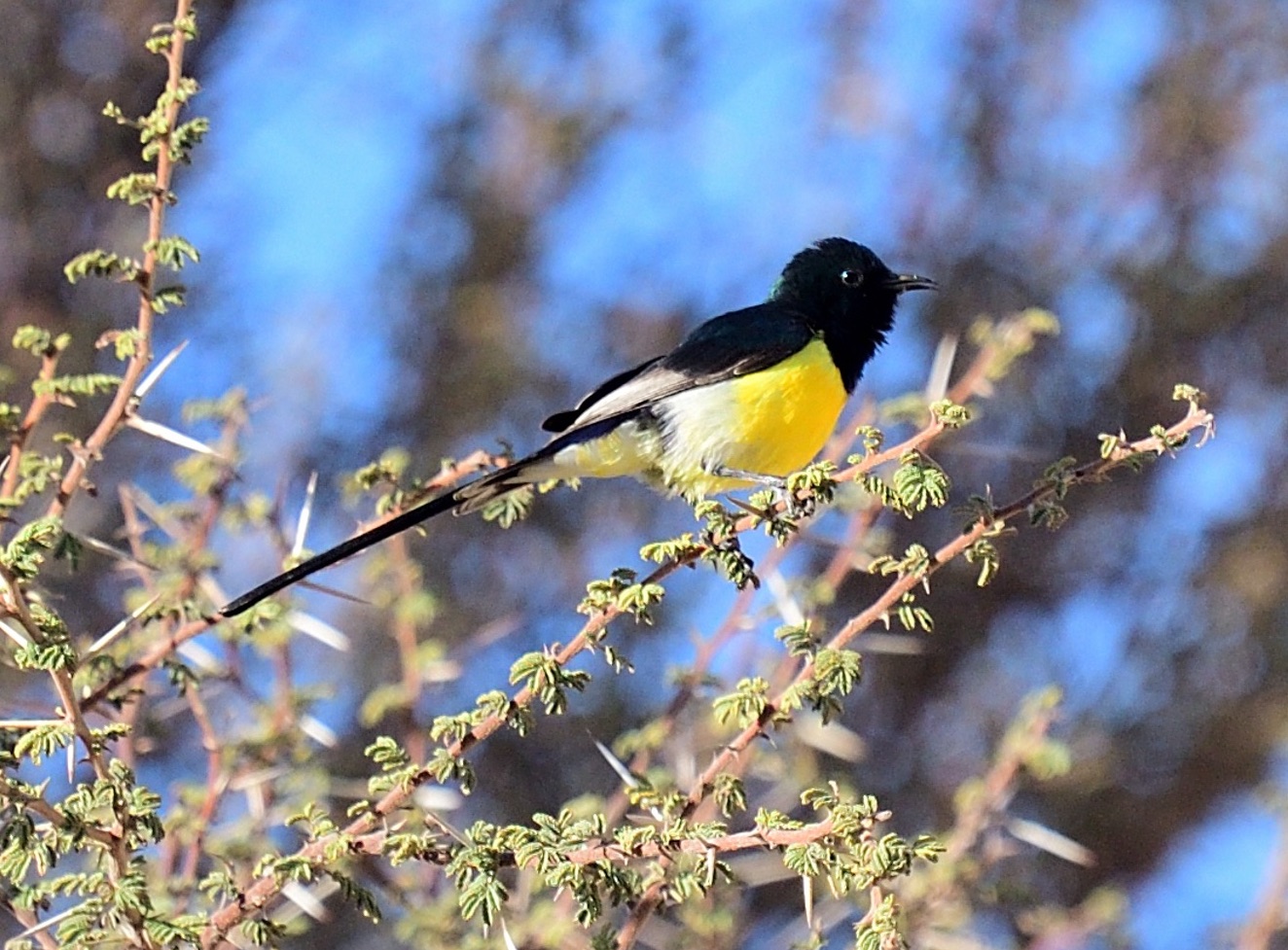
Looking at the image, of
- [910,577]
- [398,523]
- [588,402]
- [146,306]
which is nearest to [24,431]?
[146,306]

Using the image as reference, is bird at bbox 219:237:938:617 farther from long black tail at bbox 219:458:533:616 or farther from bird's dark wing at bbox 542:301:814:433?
long black tail at bbox 219:458:533:616

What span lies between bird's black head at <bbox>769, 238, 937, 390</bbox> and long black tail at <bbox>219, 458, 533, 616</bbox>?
4.04 feet

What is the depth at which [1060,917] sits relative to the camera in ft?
11.1

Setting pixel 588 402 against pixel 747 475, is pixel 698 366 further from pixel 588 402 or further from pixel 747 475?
pixel 747 475

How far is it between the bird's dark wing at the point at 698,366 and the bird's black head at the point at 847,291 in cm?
16

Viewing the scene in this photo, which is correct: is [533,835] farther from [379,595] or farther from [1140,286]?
[1140,286]

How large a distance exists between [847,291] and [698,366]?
612mm

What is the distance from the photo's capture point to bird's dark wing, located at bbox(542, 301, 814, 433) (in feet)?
13.3

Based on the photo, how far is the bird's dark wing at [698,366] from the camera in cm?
405

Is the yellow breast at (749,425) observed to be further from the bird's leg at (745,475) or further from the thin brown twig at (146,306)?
the thin brown twig at (146,306)

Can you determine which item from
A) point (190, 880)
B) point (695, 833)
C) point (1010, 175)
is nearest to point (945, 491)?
point (695, 833)

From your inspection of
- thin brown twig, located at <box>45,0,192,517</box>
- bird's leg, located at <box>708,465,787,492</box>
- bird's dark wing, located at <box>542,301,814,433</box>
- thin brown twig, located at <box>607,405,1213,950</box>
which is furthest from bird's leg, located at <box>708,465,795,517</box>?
thin brown twig, located at <box>45,0,192,517</box>

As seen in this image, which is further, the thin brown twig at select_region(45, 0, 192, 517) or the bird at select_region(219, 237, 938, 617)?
the bird at select_region(219, 237, 938, 617)

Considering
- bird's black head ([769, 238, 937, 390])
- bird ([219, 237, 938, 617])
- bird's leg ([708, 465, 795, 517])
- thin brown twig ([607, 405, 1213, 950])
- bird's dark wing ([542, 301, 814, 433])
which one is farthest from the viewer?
bird's black head ([769, 238, 937, 390])
